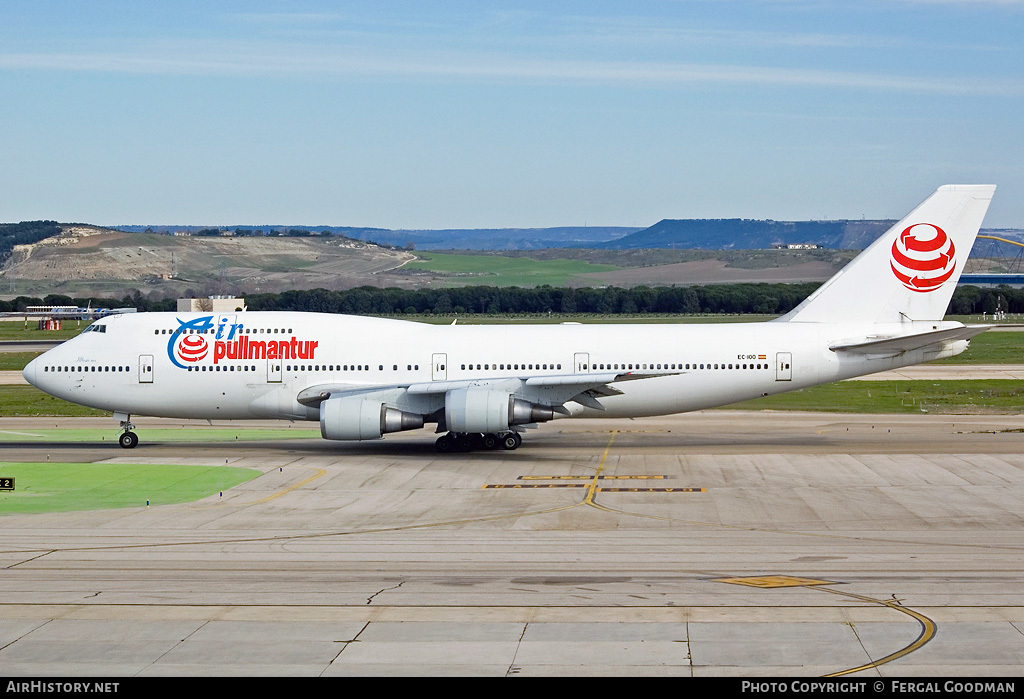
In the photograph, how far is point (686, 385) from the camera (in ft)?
127

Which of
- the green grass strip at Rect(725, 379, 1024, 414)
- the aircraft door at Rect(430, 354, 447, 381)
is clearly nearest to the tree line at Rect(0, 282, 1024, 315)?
the green grass strip at Rect(725, 379, 1024, 414)

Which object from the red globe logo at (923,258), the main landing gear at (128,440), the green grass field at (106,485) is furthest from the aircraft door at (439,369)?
the red globe logo at (923,258)

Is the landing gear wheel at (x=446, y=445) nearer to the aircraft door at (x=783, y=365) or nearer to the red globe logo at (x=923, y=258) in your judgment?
the aircraft door at (x=783, y=365)

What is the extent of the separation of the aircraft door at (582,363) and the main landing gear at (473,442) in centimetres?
298

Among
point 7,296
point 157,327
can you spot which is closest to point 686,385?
point 157,327

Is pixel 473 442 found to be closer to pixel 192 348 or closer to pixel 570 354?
pixel 570 354

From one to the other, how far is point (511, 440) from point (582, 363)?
3474mm

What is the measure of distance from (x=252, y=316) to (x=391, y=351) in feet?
16.8

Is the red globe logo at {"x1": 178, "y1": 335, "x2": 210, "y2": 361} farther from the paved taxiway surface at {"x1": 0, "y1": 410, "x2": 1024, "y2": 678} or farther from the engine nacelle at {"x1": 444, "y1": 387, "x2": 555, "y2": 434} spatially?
the engine nacelle at {"x1": 444, "y1": 387, "x2": 555, "y2": 434}

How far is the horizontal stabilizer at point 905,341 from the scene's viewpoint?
1454 inches

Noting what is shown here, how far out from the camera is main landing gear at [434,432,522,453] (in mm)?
38625

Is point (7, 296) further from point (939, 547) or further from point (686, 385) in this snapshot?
point (939, 547)

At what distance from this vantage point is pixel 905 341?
3738cm

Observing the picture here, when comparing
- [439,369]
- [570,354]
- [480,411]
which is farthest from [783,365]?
[439,369]
